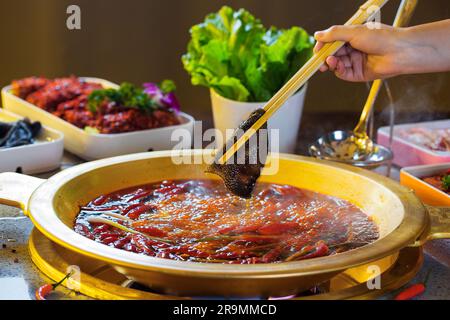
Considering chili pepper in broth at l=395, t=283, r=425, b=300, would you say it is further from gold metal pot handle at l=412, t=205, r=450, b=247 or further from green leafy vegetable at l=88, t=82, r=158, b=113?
green leafy vegetable at l=88, t=82, r=158, b=113

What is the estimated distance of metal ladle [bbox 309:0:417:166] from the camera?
2.80 metres

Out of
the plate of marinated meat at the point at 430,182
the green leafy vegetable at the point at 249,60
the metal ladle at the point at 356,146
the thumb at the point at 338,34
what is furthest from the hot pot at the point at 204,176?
the green leafy vegetable at the point at 249,60

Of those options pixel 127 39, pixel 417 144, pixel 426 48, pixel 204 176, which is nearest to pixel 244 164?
pixel 204 176

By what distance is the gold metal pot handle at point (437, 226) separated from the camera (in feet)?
6.15

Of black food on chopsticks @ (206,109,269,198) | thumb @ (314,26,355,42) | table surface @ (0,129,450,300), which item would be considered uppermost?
thumb @ (314,26,355,42)

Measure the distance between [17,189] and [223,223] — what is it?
67 cm

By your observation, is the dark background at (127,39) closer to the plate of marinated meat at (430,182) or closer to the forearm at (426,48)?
the plate of marinated meat at (430,182)

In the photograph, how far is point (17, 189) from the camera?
212cm

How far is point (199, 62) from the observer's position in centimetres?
317

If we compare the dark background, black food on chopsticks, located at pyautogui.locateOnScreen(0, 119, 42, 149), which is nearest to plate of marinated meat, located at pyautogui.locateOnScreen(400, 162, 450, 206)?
black food on chopsticks, located at pyautogui.locateOnScreen(0, 119, 42, 149)

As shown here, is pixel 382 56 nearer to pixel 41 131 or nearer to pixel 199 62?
pixel 199 62

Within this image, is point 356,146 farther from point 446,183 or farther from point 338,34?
point 338,34

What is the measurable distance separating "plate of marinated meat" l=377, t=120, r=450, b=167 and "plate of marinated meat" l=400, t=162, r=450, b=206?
0.20 meters

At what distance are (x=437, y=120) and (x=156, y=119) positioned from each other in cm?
154
